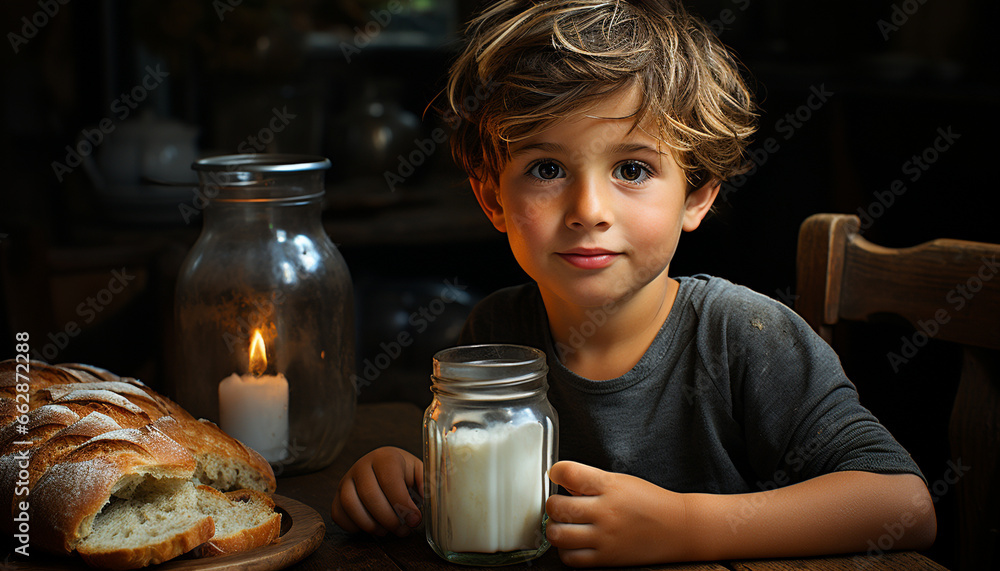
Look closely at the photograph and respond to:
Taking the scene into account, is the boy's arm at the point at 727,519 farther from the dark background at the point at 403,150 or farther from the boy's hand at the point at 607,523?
the dark background at the point at 403,150

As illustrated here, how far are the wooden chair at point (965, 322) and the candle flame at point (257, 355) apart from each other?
2.23 feet

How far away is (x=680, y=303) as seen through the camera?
0.96 meters

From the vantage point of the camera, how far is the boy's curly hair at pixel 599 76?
31.9 inches

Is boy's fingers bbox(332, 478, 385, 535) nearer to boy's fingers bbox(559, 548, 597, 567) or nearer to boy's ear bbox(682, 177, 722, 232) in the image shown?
boy's fingers bbox(559, 548, 597, 567)

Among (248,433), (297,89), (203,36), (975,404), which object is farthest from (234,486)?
(297,89)

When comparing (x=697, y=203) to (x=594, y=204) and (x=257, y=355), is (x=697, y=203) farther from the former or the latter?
(x=257, y=355)

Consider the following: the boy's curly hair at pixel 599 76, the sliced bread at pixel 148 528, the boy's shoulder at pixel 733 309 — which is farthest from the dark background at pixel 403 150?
the sliced bread at pixel 148 528

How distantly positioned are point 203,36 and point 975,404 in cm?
250

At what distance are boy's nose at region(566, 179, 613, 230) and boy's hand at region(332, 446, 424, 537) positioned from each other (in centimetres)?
27

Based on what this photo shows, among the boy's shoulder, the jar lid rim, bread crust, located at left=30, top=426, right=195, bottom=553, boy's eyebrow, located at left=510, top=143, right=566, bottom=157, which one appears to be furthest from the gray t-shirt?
bread crust, located at left=30, top=426, right=195, bottom=553

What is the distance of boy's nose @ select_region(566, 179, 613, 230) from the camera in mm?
775

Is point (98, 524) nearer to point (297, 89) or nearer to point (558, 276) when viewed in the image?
point (558, 276)

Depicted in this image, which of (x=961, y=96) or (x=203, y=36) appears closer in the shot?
(x=961, y=96)

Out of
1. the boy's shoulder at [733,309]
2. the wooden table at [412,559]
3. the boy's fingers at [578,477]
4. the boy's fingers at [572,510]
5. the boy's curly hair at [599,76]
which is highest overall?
the boy's curly hair at [599,76]
